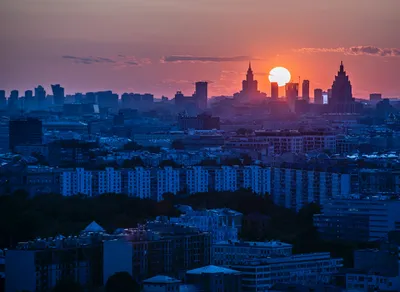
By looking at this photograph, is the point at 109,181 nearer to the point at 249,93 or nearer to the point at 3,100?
the point at 3,100

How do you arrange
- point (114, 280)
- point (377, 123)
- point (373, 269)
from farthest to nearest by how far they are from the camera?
point (377, 123), point (373, 269), point (114, 280)

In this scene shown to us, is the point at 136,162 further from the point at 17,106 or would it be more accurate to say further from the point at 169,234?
the point at 17,106

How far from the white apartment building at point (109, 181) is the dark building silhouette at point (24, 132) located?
19.8 meters

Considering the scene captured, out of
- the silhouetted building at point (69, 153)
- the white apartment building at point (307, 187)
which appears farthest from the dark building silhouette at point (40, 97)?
the white apartment building at point (307, 187)

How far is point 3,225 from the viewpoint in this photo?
2870 centimetres

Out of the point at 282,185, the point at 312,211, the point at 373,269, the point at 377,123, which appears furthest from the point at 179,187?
the point at 377,123

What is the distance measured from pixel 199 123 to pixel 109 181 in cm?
3498

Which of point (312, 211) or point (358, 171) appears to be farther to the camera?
point (358, 171)

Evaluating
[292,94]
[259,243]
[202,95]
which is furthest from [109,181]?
[292,94]

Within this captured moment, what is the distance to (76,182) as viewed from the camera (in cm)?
4141

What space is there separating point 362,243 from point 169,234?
13.5 ft

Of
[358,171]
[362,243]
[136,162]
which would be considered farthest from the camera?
[136,162]

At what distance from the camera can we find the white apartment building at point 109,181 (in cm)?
4131

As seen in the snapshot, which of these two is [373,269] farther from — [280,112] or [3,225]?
[280,112]
